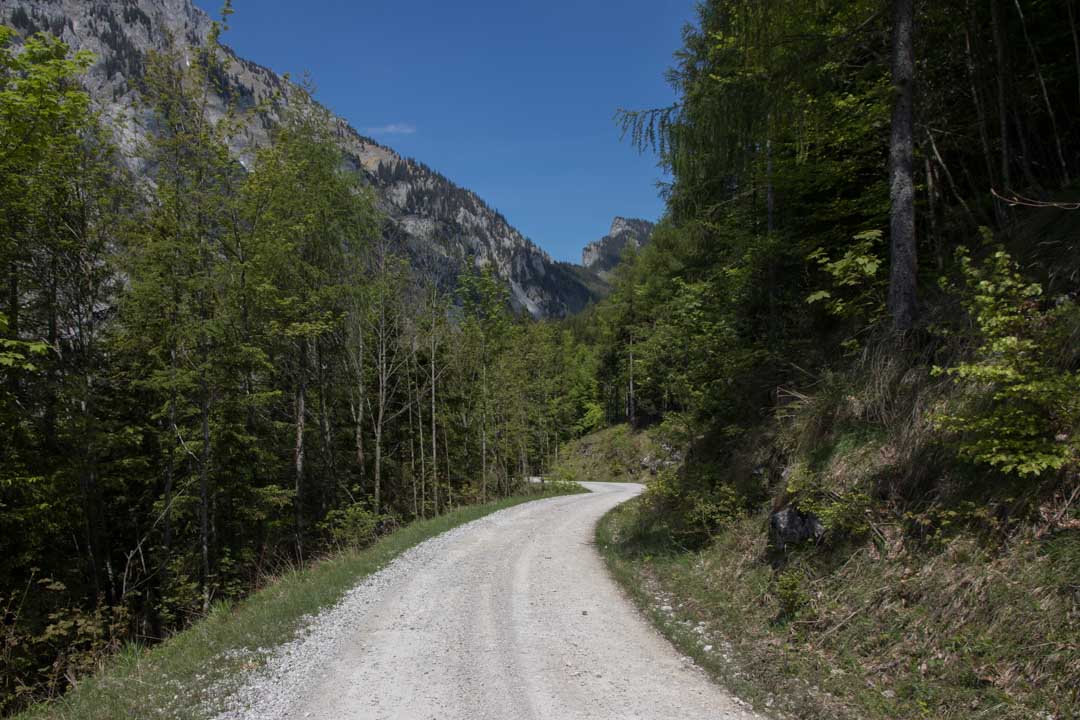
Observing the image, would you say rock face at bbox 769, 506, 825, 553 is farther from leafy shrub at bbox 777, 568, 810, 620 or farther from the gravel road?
the gravel road

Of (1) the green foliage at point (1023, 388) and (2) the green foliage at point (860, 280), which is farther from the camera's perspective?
(2) the green foliage at point (860, 280)

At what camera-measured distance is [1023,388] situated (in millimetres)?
4184

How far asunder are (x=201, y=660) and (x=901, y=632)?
7.29 meters

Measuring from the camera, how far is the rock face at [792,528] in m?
6.12

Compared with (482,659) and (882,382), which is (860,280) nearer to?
(882,382)

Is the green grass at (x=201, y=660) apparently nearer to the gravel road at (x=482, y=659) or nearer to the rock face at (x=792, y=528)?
the gravel road at (x=482, y=659)

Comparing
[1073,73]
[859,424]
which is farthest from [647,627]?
[1073,73]

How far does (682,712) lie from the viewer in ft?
14.4

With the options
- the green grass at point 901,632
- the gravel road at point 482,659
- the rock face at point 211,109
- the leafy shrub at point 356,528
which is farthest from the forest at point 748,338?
the gravel road at point 482,659

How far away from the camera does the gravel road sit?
454cm

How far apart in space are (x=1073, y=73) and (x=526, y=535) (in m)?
13.2

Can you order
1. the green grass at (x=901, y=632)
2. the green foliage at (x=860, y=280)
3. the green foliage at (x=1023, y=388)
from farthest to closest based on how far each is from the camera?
the green foliage at (x=860, y=280)
the green foliage at (x=1023, y=388)
the green grass at (x=901, y=632)

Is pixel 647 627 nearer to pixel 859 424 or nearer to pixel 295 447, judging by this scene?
pixel 859 424

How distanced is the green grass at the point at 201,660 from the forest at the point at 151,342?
94.1 inches
